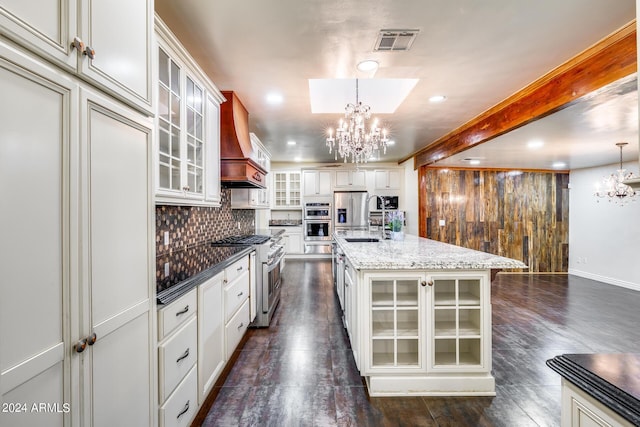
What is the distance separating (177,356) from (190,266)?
593mm

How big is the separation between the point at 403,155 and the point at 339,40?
15.8 ft

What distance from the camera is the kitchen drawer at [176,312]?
133 cm

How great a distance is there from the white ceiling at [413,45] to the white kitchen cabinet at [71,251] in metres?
1.17

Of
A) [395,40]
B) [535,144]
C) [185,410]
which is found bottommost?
[185,410]

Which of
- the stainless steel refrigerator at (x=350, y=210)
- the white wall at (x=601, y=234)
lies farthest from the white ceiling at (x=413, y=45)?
the stainless steel refrigerator at (x=350, y=210)

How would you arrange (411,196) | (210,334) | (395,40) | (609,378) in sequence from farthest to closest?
(411,196)
(395,40)
(210,334)
(609,378)

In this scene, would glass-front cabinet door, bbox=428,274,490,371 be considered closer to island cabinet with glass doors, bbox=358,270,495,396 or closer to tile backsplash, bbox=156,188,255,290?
island cabinet with glass doors, bbox=358,270,495,396

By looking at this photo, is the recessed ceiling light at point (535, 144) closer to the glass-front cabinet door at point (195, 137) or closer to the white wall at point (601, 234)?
the white wall at point (601, 234)

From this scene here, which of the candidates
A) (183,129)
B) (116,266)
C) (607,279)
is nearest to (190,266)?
(116,266)

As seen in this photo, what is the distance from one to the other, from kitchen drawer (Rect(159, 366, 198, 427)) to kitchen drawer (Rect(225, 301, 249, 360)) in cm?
55

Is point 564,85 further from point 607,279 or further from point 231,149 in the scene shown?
point 607,279

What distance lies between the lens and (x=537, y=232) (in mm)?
6586

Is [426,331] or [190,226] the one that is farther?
[190,226]

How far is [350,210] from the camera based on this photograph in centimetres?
702
